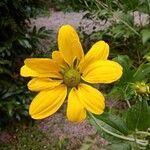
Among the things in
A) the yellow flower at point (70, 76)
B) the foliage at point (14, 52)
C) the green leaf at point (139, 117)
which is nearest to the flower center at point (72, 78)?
the yellow flower at point (70, 76)

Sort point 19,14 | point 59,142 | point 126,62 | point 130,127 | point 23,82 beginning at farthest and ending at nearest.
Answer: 1. point 19,14
2. point 23,82
3. point 59,142
4. point 126,62
5. point 130,127

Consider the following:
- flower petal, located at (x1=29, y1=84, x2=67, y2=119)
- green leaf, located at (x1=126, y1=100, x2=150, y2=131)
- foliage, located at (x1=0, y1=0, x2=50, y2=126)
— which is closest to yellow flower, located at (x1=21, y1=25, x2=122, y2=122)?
flower petal, located at (x1=29, y1=84, x2=67, y2=119)

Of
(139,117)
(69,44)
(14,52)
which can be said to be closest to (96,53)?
(69,44)

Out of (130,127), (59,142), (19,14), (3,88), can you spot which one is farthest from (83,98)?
(19,14)

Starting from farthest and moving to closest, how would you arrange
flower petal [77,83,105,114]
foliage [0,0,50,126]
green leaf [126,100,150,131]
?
1. foliage [0,0,50,126]
2. green leaf [126,100,150,131]
3. flower petal [77,83,105,114]

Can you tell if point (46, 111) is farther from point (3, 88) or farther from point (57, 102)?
point (3, 88)

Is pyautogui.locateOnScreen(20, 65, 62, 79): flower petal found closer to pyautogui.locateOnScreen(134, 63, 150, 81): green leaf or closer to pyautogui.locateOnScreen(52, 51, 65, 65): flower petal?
pyautogui.locateOnScreen(52, 51, 65, 65): flower petal
